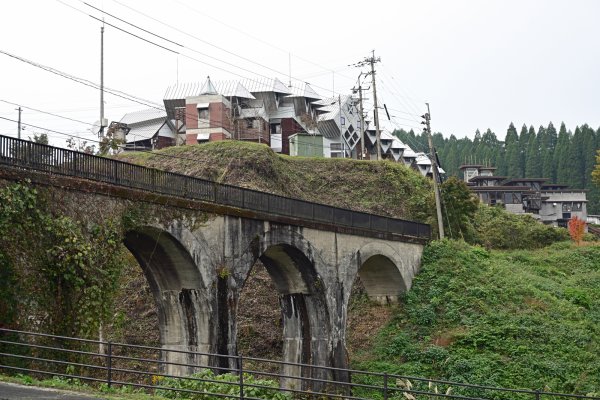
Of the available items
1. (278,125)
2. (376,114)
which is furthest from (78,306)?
(278,125)

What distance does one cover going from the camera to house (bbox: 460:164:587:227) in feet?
277

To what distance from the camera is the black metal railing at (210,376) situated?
539 inches

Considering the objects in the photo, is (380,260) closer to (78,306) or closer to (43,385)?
(78,306)

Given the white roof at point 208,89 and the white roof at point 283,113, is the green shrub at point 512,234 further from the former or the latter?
the white roof at point 208,89

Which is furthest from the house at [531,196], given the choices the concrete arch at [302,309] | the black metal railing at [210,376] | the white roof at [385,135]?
the concrete arch at [302,309]

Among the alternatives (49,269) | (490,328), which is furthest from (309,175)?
(49,269)

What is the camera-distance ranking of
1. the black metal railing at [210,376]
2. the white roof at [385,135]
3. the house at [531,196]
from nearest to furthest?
1. the black metal railing at [210,376]
2. the white roof at [385,135]
3. the house at [531,196]

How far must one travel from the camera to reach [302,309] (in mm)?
30188

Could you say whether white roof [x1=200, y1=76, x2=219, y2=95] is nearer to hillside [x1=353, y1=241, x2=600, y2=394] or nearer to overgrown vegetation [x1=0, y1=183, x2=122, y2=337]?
hillside [x1=353, y1=241, x2=600, y2=394]

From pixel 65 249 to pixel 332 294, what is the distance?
1476 centimetres

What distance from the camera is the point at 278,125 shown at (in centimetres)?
6191

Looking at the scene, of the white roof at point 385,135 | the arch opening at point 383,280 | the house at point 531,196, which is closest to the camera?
the arch opening at point 383,280

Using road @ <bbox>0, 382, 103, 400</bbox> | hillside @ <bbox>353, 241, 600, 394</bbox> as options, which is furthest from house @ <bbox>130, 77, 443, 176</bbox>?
road @ <bbox>0, 382, 103, 400</bbox>

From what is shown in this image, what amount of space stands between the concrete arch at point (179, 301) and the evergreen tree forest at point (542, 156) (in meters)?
81.0
